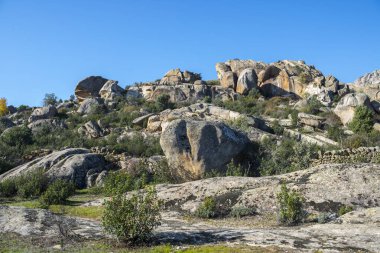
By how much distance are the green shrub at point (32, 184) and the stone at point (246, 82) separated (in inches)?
1774

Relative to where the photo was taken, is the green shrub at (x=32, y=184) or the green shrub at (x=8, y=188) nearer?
the green shrub at (x=32, y=184)

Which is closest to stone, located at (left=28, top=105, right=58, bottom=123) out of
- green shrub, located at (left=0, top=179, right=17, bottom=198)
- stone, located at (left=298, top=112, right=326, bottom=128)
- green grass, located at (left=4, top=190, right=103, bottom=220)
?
green shrub, located at (left=0, top=179, right=17, bottom=198)

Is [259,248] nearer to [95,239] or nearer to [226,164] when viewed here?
[95,239]

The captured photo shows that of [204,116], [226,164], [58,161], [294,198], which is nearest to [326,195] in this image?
[294,198]

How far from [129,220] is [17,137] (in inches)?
1443

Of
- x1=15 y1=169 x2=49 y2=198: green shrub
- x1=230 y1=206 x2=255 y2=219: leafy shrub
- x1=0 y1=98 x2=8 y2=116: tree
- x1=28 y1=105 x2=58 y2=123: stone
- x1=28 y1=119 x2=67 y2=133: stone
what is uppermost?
x1=0 y1=98 x2=8 y2=116: tree

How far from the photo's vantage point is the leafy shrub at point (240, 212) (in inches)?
642

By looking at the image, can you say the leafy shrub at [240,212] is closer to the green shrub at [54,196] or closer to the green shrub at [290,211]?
the green shrub at [290,211]

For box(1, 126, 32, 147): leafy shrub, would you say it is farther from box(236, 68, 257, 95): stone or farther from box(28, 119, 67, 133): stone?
box(236, 68, 257, 95): stone

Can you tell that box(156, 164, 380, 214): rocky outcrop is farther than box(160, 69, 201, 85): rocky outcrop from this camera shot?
No

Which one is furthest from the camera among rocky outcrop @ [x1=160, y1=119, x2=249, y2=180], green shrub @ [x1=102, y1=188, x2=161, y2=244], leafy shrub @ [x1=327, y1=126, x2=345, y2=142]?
leafy shrub @ [x1=327, y1=126, x2=345, y2=142]

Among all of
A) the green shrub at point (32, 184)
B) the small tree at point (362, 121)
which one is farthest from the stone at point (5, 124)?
the small tree at point (362, 121)

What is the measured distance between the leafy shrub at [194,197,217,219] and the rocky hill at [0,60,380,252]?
1.74 ft

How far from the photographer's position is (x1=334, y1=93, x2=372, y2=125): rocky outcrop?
47.4 meters
